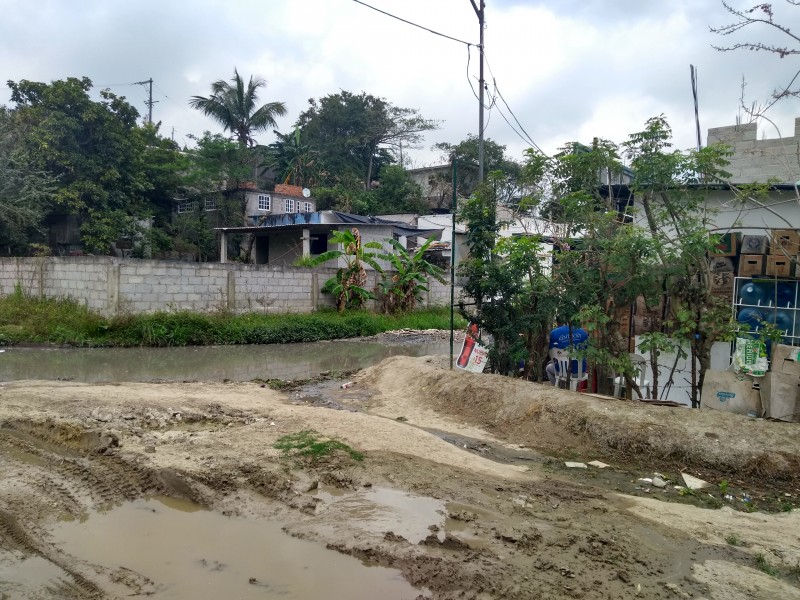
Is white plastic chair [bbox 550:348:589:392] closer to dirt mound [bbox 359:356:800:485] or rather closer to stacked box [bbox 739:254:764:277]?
dirt mound [bbox 359:356:800:485]

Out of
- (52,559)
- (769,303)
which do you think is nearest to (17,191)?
(52,559)

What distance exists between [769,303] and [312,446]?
23.8 feet

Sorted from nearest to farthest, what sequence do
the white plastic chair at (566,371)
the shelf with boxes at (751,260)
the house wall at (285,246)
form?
the shelf with boxes at (751,260) < the white plastic chair at (566,371) < the house wall at (285,246)

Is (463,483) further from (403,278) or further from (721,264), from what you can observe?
(403,278)

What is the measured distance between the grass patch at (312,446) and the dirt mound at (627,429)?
2484 millimetres

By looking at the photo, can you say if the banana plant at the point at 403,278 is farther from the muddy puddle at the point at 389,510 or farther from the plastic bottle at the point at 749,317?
the muddy puddle at the point at 389,510

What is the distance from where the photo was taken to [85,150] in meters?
28.7

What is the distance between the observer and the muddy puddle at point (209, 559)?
3.99 meters

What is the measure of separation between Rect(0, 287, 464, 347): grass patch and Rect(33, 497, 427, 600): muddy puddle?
44.0ft

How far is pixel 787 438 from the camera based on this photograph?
6.73 metres

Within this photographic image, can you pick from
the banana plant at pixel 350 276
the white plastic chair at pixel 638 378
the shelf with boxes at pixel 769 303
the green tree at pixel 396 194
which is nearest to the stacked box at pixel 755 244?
the shelf with boxes at pixel 769 303

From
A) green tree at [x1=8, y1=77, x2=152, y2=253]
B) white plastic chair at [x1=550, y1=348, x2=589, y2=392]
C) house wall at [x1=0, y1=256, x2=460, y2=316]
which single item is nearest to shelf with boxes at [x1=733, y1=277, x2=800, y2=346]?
white plastic chair at [x1=550, y1=348, x2=589, y2=392]

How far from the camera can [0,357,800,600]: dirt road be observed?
407cm

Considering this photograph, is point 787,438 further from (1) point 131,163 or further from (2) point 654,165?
(1) point 131,163
